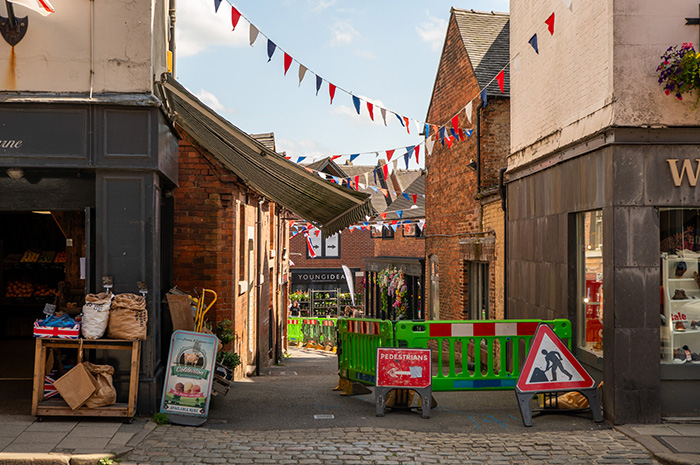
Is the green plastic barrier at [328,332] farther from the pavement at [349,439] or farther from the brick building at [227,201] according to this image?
the pavement at [349,439]

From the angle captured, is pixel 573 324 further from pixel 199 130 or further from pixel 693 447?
pixel 199 130

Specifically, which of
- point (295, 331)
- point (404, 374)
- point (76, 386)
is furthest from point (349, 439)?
point (295, 331)

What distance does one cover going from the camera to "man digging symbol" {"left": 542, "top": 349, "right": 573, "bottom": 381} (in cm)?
742

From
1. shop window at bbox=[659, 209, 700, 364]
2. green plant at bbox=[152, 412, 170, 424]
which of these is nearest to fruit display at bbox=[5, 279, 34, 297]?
green plant at bbox=[152, 412, 170, 424]

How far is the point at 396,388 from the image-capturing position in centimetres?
779

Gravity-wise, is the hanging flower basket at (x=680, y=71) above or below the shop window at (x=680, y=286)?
above

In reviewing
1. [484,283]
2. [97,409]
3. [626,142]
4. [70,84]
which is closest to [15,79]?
[70,84]

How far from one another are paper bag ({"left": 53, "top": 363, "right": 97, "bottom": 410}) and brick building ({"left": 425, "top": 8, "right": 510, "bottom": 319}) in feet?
25.3

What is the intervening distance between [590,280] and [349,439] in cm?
368

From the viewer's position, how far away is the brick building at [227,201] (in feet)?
27.6

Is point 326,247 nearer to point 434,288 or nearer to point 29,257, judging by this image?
point 434,288

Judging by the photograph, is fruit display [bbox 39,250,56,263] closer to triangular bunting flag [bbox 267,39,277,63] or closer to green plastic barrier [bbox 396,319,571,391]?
triangular bunting flag [bbox 267,39,277,63]

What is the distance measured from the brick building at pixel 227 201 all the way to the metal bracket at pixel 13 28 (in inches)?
62.5

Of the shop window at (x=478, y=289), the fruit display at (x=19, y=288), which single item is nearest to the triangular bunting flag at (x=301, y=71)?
the shop window at (x=478, y=289)
